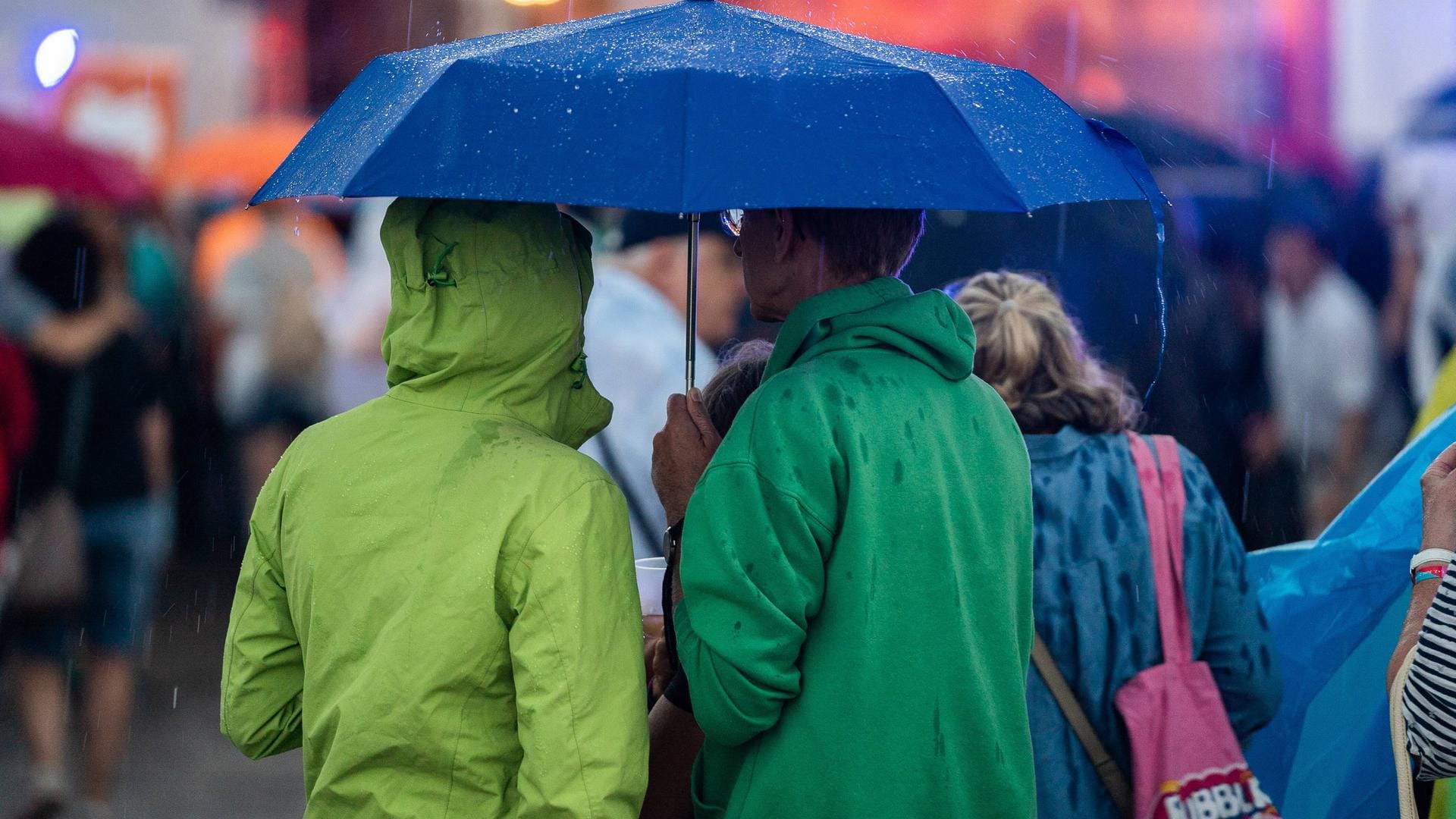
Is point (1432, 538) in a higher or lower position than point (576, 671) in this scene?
higher

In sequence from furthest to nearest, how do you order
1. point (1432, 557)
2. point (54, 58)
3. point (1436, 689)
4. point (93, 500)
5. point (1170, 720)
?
point (93, 500) → point (54, 58) → point (1170, 720) → point (1432, 557) → point (1436, 689)

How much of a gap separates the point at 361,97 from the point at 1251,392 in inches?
262

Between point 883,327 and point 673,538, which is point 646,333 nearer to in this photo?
point 673,538

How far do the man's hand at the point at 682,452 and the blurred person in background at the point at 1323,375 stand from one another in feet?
21.7

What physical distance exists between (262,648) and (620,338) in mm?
2350

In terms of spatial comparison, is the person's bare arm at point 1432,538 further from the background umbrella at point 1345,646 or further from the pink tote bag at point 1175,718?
the background umbrella at point 1345,646

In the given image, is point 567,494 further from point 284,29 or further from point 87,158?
point 284,29

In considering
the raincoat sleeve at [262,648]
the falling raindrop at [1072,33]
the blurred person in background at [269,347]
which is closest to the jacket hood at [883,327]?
the raincoat sleeve at [262,648]

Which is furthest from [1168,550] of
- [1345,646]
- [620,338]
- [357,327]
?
[357,327]

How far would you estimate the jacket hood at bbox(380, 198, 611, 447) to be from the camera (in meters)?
2.21

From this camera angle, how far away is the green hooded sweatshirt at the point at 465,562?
2074mm

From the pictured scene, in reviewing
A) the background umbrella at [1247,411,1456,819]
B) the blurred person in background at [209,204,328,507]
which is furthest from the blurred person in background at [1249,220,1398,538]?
the blurred person in background at [209,204,328,507]

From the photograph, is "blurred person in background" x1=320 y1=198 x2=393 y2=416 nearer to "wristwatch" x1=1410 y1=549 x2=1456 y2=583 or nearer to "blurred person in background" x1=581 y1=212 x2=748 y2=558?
"blurred person in background" x1=581 y1=212 x2=748 y2=558

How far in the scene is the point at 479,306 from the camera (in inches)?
87.0
